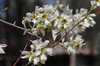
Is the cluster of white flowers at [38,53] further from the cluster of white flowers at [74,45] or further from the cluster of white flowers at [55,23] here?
the cluster of white flowers at [74,45]

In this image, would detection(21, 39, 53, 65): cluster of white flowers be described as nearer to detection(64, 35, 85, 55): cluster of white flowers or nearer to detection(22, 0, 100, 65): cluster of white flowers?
detection(22, 0, 100, 65): cluster of white flowers

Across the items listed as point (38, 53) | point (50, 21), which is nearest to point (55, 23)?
point (50, 21)

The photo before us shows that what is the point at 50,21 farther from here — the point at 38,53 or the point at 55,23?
the point at 38,53

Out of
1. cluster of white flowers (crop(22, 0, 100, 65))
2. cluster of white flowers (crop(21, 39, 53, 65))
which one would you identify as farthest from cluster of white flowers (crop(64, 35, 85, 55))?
cluster of white flowers (crop(21, 39, 53, 65))

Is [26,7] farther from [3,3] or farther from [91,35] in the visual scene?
[91,35]

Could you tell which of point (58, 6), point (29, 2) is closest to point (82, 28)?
point (58, 6)

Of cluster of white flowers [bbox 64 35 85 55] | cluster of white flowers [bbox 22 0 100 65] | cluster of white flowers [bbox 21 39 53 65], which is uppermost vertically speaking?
cluster of white flowers [bbox 22 0 100 65]

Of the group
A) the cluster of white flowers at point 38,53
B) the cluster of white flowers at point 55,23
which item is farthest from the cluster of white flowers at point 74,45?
Result: the cluster of white flowers at point 38,53

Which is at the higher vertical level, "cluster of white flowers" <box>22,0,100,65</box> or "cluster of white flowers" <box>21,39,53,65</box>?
"cluster of white flowers" <box>22,0,100,65</box>
